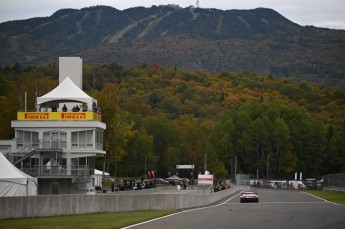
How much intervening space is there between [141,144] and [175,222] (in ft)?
373

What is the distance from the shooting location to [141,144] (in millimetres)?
147375

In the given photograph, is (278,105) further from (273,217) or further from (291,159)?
(273,217)

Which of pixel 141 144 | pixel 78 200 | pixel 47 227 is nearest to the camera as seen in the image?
pixel 47 227

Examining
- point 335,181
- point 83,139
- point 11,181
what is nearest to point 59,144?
point 83,139

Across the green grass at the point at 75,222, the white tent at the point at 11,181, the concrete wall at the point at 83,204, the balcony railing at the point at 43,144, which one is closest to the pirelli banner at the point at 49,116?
the balcony railing at the point at 43,144

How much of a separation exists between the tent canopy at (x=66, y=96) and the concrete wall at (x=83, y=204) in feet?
89.6

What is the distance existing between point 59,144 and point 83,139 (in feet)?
7.36

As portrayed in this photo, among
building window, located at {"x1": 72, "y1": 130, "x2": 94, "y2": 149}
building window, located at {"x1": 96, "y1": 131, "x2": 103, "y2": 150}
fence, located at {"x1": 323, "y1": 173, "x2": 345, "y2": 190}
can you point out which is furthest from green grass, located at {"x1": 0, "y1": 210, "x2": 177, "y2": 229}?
fence, located at {"x1": 323, "y1": 173, "x2": 345, "y2": 190}

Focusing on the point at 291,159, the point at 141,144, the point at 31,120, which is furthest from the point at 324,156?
the point at 31,120

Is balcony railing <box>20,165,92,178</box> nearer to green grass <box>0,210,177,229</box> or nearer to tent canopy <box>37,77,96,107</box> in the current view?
tent canopy <box>37,77,96,107</box>

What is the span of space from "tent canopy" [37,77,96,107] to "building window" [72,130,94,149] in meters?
3.24

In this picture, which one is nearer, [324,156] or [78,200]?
[78,200]

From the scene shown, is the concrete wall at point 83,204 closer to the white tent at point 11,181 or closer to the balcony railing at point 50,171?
the white tent at point 11,181

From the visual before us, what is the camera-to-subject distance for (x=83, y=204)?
131 feet
